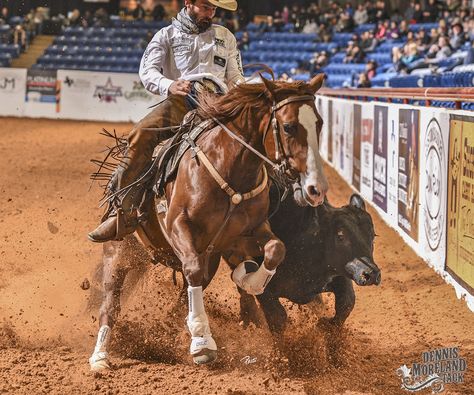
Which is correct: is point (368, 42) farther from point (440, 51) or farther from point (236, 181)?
point (236, 181)

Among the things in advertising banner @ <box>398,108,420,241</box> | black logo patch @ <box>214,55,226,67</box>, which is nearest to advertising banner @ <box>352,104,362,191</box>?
advertising banner @ <box>398,108,420,241</box>

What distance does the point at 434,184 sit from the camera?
7.88 metres

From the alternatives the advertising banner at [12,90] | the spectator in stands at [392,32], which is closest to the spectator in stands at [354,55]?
the spectator in stands at [392,32]

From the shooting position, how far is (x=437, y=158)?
25.6ft

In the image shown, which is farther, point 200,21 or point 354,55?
point 354,55

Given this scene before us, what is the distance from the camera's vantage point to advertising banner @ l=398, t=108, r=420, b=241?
8.84 m

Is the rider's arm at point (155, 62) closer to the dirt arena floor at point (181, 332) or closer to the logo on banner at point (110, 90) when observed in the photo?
the dirt arena floor at point (181, 332)

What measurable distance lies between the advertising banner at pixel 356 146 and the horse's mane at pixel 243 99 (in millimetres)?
8220

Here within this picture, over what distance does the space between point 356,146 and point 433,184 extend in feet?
19.2

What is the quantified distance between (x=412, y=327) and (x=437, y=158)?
1.99 metres

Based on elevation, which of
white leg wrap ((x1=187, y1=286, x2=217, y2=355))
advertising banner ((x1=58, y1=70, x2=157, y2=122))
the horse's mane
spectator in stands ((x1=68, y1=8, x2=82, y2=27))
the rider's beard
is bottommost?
advertising banner ((x1=58, y1=70, x2=157, y2=122))

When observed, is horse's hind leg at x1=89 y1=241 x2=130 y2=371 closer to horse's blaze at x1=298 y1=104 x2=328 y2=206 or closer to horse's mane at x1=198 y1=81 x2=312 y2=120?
horse's mane at x1=198 y1=81 x2=312 y2=120

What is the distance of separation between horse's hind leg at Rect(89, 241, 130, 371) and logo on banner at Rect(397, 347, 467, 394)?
2039 mm

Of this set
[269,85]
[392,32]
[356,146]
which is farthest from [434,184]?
[392,32]
